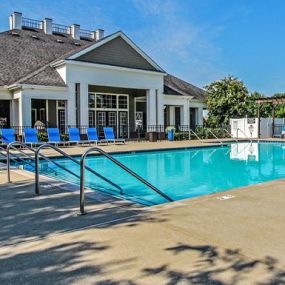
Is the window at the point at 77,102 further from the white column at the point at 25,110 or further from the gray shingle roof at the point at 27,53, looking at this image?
the white column at the point at 25,110

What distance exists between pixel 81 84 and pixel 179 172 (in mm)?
12429

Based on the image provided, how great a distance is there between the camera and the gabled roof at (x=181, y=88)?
29844mm

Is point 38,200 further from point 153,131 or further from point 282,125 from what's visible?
point 282,125

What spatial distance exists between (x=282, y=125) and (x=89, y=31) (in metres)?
19.7

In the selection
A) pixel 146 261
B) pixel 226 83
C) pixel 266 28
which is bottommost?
pixel 146 261

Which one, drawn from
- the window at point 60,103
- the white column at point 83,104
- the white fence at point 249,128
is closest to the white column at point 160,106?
the white column at point 83,104

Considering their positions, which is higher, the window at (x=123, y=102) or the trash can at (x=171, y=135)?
the window at (x=123, y=102)

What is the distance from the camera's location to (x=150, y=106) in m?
26.7

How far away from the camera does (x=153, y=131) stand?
2627cm

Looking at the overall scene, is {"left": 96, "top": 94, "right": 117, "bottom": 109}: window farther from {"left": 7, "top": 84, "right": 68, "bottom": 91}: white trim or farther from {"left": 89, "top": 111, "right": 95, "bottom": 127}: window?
{"left": 7, "top": 84, "right": 68, "bottom": 91}: white trim

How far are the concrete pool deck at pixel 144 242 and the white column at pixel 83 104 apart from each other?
1713 cm

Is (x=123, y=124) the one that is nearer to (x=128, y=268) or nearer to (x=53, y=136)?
(x=53, y=136)

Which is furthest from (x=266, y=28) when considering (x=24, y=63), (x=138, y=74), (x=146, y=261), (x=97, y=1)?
(x=146, y=261)

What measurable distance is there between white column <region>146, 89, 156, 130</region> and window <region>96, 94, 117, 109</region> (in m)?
2.55
